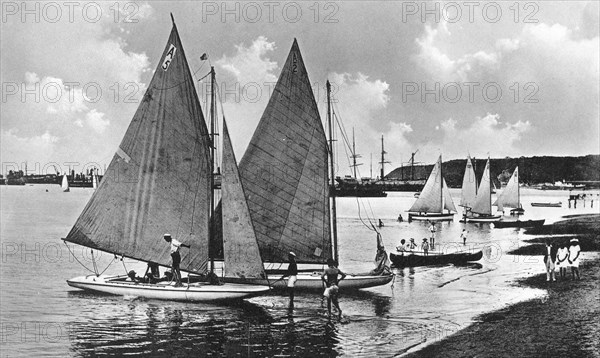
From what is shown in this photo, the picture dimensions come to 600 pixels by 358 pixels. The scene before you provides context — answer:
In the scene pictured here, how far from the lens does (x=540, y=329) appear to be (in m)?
20.8

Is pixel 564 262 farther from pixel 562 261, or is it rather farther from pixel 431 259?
pixel 431 259

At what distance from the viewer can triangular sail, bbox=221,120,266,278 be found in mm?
26453

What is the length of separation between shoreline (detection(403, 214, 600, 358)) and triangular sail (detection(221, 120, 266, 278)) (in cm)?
889

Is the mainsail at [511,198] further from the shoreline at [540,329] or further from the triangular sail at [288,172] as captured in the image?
the triangular sail at [288,172]

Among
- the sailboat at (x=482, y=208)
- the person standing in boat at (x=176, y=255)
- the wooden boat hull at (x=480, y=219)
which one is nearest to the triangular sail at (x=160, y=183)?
the person standing in boat at (x=176, y=255)

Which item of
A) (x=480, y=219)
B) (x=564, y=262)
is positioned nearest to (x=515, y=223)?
(x=480, y=219)

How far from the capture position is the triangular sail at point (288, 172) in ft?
96.8

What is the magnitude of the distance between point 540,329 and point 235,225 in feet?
39.2

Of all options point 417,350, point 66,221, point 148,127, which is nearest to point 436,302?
point 417,350

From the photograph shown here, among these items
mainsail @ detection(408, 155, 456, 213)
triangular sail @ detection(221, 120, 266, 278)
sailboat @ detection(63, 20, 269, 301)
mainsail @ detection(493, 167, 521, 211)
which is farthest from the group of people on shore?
mainsail @ detection(493, 167, 521, 211)

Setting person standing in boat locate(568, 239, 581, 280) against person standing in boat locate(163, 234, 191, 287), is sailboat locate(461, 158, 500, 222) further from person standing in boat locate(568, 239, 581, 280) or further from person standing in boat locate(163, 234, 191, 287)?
person standing in boat locate(163, 234, 191, 287)

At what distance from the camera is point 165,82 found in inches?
1099

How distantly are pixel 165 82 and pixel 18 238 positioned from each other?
43.5 metres

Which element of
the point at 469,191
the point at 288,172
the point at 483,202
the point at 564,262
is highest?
the point at 469,191
